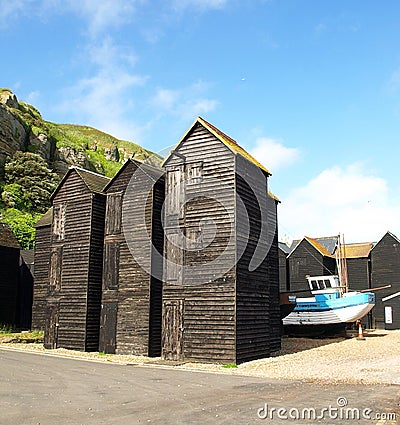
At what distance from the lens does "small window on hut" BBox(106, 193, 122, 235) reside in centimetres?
2580

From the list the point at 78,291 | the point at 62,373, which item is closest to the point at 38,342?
the point at 78,291

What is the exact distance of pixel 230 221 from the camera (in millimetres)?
21328

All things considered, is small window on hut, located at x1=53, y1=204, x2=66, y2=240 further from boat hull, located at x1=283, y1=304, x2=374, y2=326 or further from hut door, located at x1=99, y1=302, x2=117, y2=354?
boat hull, located at x1=283, y1=304, x2=374, y2=326

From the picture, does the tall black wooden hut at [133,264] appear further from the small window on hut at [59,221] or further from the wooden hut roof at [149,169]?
the small window on hut at [59,221]

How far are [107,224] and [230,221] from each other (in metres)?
8.14

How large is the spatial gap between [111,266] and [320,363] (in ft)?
38.2

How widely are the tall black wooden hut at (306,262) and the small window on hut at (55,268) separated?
25.5m

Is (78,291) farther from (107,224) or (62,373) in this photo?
(62,373)

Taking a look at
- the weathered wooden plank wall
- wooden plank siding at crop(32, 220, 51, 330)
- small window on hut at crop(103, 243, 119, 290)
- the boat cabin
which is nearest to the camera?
the weathered wooden plank wall

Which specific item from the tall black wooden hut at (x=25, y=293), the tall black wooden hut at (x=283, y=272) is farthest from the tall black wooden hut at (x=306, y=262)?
the tall black wooden hut at (x=25, y=293)

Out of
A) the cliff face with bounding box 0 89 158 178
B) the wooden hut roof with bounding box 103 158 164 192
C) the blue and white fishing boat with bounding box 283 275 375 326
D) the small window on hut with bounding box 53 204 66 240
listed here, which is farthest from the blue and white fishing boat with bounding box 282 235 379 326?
the cliff face with bounding box 0 89 158 178

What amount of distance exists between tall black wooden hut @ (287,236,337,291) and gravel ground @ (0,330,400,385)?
15734 millimetres

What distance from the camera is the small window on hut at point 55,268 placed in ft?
89.6

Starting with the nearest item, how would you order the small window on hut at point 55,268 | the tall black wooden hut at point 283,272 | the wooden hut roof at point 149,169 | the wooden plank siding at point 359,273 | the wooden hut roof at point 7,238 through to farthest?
the wooden hut roof at point 149,169 → the small window on hut at point 55,268 → the wooden hut roof at point 7,238 → the wooden plank siding at point 359,273 → the tall black wooden hut at point 283,272
